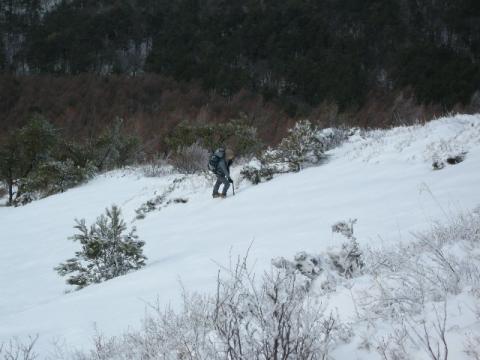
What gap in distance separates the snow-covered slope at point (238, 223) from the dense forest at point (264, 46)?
28.5 meters

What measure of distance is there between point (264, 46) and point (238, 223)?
6010 centimetres

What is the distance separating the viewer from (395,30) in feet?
189

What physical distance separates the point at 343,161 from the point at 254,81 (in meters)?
46.1

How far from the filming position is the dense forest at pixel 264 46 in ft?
152

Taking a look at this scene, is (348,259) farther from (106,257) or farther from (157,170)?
(157,170)

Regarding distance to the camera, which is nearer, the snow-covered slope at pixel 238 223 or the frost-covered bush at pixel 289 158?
the snow-covered slope at pixel 238 223

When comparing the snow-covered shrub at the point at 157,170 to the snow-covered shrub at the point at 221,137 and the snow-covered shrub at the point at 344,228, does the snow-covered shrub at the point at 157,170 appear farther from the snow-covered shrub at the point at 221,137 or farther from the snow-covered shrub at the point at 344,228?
the snow-covered shrub at the point at 344,228

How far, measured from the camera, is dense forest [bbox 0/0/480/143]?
46.4m

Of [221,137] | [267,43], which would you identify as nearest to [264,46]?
[267,43]

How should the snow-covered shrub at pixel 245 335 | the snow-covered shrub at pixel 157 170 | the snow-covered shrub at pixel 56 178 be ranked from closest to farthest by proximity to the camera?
the snow-covered shrub at pixel 245 335 → the snow-covered shrub at pixel 157 170 → the snow-covered shrub at pixel 56 178

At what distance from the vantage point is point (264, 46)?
63.5 meters

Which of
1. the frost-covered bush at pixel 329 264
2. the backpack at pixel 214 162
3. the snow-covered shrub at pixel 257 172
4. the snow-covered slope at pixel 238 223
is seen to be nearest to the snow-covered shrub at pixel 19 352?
the snow-covered slope at pixel 238 223

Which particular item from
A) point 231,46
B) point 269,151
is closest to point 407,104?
point 269,151

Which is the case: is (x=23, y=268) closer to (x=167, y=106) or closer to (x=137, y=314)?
(x=137, y=314)
